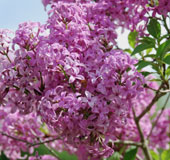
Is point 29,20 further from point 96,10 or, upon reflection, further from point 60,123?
point 60,123

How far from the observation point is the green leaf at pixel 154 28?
46.9 inches

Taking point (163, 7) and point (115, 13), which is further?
point (115, 13)

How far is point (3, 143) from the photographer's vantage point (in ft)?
6.32

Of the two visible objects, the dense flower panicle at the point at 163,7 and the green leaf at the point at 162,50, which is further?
the dense flower panicle at the point at 163,7

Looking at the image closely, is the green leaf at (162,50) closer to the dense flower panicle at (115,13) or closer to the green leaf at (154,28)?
the green leaf at (154,28)

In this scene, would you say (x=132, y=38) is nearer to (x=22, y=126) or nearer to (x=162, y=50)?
(x=162, y=50)

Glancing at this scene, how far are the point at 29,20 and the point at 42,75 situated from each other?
10.8 inches

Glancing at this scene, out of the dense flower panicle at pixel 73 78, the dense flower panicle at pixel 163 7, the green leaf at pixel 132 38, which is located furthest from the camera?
the green leaf at pixel 132 38

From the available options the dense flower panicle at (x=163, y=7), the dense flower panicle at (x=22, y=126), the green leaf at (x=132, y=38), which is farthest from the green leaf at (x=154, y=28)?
the dense flower panicle at (x=22, y=126)

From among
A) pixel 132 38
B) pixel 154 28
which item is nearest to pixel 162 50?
pixel 154 28

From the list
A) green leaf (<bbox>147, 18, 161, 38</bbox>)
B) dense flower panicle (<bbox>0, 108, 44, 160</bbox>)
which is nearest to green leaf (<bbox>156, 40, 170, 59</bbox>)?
green leaf (<bbox>147, 18, 161, 38</bbox>)

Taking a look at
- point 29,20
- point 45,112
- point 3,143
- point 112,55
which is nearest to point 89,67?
point 112,55

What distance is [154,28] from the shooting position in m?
1.21

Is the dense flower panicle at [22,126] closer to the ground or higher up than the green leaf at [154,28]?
closer to the ground
